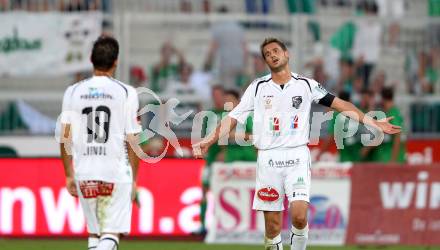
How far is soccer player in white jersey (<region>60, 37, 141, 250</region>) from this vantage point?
35.4 ft

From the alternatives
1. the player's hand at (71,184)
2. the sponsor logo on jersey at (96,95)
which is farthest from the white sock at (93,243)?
the sponsor logo on jersey at (96,95)

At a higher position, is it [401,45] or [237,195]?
[401,45]

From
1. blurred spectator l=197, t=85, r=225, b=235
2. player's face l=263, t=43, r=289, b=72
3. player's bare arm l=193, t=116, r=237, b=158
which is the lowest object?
blurred spectator l=197, t=85, r=225, b=235

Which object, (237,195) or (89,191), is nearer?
(89,191)

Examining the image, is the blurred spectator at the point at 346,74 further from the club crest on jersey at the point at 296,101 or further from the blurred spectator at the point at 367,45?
the club crest on jersey at the point at 296,101

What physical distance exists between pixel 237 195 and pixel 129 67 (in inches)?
166

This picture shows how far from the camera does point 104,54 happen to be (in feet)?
35.3

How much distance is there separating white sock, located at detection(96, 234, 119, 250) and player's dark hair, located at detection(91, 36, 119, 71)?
4.64 ft

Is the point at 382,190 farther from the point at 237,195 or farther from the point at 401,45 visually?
the point at 401,45

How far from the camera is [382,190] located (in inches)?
692

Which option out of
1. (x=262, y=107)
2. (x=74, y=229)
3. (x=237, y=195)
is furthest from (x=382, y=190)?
(x=262, y=107)

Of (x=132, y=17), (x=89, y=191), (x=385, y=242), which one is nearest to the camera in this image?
(x=89, y=191)

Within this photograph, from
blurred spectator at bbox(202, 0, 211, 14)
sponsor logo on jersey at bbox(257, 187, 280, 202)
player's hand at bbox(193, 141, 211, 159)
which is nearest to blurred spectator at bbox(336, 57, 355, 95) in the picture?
blurred spectator at bbox(202, 0, 211, 14)

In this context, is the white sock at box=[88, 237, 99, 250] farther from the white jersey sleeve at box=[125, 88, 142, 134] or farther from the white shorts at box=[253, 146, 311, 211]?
the white shorts at box=[253, 146, 311, 211]
